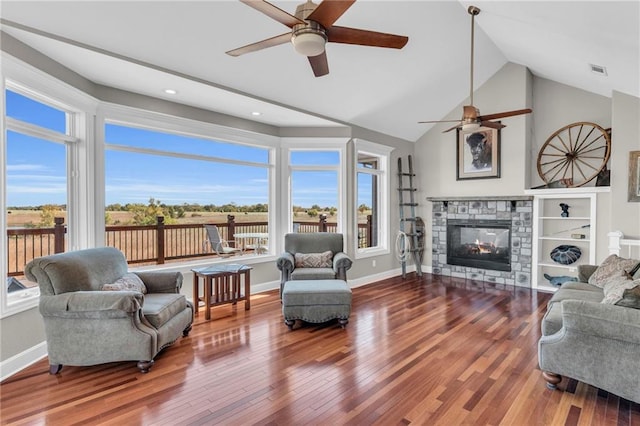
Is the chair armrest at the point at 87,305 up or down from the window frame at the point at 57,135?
down

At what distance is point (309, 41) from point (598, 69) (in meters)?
4.16

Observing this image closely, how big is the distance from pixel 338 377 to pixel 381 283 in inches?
143

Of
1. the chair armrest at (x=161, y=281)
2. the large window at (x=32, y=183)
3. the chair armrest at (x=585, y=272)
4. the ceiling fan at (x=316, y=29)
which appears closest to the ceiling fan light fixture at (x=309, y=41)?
the ceiling fan at (x=316, y=29)

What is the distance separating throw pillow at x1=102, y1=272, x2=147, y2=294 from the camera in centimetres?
321

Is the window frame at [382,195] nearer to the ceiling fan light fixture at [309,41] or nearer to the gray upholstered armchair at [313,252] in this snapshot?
the gray upholstered armchair at [313,252]

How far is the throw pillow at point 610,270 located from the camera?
139 inches

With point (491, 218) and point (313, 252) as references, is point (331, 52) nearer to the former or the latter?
point (313, 252)

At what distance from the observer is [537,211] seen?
19.5ft

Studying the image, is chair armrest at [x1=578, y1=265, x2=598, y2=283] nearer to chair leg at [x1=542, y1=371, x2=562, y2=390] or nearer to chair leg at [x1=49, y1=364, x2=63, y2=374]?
chair leg at [x1=542, y1=371, x2=562, y2=390]

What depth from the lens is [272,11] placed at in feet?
6.69

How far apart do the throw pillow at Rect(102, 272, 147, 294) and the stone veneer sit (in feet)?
18.2

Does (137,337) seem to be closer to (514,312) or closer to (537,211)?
(514,312)

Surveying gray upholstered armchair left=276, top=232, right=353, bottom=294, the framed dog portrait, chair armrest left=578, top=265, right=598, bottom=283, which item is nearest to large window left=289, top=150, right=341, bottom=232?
gray upholstered armchair left=276, top=232, right=353, bottom=294

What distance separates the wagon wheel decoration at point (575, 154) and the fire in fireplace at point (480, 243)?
115 cm
